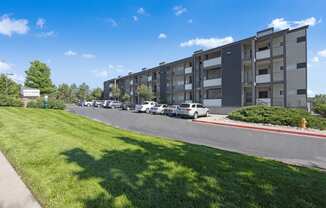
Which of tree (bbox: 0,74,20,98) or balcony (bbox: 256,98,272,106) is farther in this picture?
tree (bbox: 0,74,20,98)

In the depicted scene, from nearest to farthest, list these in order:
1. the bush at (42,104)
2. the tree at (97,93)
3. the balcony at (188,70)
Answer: the bush at (42,104), the balcony at (188,70), the tree at (97,93)

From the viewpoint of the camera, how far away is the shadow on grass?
3.27 m

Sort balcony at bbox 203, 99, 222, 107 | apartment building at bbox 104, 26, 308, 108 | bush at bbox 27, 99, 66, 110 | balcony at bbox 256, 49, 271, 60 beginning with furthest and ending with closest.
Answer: balcony at bbox 203, 99, 222, 107
balcony at bbox 256, 49, 271, 60
bush at bbox 27, 99, 66, 110
apartment building at bbox 104, 26, 308, 108

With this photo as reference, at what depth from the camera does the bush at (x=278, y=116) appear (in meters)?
15.9

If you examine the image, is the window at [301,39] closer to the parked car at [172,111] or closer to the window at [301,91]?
the window at [301,91]

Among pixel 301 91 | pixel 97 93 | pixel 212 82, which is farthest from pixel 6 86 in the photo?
pixel 301 91

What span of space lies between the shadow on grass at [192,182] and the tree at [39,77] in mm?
47703

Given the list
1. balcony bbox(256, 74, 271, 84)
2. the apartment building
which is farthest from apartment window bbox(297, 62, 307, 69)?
balcony bbox(256, 74, 271, 84)

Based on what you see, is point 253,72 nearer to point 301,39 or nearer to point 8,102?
point 301,39

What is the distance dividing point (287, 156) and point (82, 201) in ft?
24.7

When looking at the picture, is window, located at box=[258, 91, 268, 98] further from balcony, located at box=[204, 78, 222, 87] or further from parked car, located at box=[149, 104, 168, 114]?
parked car, located at box=[149, 104, 168, 114]

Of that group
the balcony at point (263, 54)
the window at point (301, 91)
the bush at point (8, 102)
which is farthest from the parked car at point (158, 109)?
the bush at point (8, 102)

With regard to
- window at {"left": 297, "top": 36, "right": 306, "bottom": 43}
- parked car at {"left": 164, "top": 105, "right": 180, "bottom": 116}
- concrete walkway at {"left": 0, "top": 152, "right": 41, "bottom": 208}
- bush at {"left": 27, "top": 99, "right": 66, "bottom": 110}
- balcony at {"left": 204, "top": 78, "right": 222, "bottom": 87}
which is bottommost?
concrete walkway at {"left": 0, "top": 152, "right": 41, "bottom": 208}

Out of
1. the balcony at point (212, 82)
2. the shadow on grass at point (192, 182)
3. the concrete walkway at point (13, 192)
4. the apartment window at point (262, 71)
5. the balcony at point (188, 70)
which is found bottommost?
the concrete walkway at point (13, 192)
